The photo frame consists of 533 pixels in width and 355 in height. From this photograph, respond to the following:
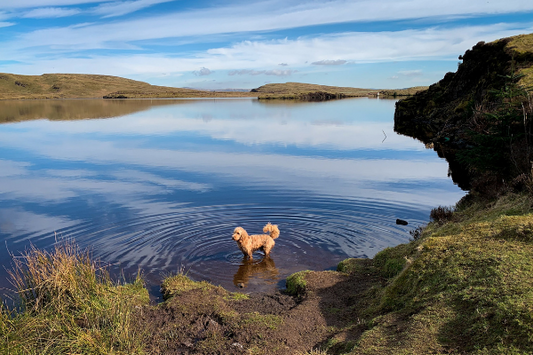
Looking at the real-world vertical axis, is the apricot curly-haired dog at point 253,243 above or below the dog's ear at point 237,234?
below

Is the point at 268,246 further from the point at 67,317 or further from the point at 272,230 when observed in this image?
the point at 67,317

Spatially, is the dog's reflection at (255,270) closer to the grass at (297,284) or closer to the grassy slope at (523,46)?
the grass at (297,284)

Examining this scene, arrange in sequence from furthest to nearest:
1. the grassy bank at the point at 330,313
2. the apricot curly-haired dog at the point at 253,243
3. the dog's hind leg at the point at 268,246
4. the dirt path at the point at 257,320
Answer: the dog's hind leg at the point at 268,246 → the apricot curly-haired dog at the point at 253,243 → the dirt path at the point at 257,320 → the grassy bank at the point at 330,313

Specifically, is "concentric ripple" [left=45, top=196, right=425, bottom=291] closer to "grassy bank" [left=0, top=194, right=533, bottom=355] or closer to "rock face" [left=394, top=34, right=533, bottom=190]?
"grassy bank" [left=0, top=194, right=533, bottom=355]

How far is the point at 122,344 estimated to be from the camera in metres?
7.12

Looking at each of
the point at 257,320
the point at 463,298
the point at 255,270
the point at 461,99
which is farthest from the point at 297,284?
the point at 461,99

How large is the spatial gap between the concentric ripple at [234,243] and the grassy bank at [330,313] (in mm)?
2924

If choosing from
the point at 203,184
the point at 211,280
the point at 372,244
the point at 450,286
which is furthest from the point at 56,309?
the point at 203,184

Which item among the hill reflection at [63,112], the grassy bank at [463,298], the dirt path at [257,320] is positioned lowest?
the dirt path at [257,320]

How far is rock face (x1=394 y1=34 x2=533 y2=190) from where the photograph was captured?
98.9ft

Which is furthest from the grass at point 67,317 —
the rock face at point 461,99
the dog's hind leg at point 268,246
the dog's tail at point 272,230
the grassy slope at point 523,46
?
the grassy slope at point 523,46

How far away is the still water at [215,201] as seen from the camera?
13828 mm

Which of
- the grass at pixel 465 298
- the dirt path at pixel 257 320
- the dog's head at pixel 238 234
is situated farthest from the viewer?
the dog's head at pixel 238 234

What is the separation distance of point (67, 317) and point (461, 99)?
48.7m
